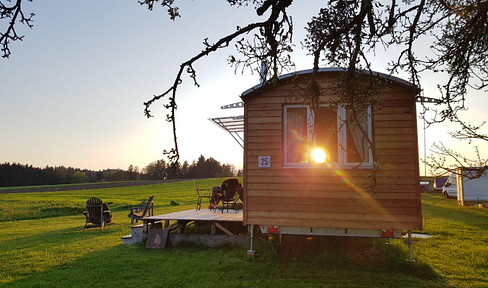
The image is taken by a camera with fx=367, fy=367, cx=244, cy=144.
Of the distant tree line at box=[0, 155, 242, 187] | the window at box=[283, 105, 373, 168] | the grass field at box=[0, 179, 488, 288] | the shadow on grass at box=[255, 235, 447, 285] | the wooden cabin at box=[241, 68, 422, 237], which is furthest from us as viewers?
the distant tree line at box=[0, 155, 242, 187]

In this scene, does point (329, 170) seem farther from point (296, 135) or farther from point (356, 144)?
point (296, 135)

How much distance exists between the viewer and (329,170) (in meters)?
7.00

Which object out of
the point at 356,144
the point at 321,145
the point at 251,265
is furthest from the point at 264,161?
the point at 251,265

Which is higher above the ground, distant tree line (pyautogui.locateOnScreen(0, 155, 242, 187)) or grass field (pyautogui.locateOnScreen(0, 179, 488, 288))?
distant tree line (pyautogui.locateOnScreen(0, 155, 242, 187))

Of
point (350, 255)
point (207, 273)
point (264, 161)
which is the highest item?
point (264, 161)

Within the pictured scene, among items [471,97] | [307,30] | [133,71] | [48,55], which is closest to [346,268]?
[471,97]

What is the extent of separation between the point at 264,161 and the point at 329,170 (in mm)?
1259

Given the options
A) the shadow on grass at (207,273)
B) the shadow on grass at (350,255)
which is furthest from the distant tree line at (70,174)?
the shadow on grass at (207,273)

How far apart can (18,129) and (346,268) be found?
1680 cm

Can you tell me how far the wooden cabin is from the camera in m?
6.73

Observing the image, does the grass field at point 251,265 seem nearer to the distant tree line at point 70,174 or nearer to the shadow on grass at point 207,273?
the shadow on grass at point 207,273

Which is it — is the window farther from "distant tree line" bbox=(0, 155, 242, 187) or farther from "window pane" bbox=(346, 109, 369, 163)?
"distant tree line" bbox=(0, 155, 242, 187)

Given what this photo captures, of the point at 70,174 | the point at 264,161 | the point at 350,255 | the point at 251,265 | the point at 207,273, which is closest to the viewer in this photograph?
the point at 207,273

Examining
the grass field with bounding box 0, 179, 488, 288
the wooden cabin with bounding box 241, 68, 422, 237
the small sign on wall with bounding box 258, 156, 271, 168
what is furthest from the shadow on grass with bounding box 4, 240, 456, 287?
the small sign on wall with bounding box 258, 156, 271, 168
